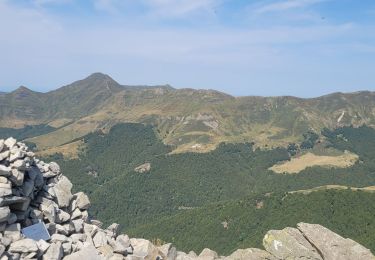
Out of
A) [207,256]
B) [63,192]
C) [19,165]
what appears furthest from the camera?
[207,256]

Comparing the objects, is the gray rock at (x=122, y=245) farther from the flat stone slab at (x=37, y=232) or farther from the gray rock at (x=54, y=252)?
the flat stone slab at (x=37, y=232)

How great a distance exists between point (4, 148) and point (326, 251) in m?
31.8

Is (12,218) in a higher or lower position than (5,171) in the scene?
lower

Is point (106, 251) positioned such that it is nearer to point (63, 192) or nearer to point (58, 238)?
point (58, 238)

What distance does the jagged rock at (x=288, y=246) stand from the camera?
152 feet

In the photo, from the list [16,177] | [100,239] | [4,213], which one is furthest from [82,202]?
[4,213]

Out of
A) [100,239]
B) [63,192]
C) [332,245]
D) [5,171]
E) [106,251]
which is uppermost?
[5,171]

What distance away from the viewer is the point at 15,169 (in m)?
36.6

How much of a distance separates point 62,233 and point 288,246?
22.4m

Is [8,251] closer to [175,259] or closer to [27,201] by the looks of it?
[27,201]

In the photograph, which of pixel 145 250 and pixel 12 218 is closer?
pixel 12 218

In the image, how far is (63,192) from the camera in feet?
141

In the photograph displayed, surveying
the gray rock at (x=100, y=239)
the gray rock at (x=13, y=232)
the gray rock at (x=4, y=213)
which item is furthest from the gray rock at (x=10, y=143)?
the gray rock at (x=100, y=239)

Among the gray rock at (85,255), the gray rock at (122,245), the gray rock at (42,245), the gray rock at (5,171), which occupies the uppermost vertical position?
the gray rock at (5,171)
